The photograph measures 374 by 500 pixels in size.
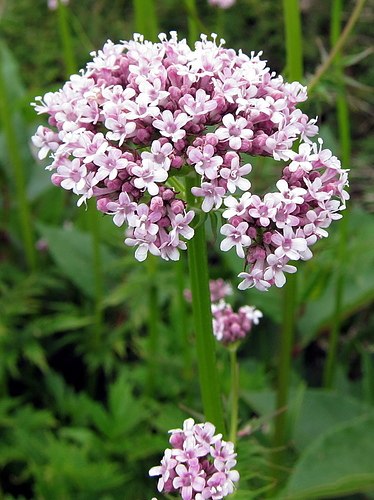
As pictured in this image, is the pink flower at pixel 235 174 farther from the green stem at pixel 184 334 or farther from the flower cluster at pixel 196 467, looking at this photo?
the green stem at pixel 184 334

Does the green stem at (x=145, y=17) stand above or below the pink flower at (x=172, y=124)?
above

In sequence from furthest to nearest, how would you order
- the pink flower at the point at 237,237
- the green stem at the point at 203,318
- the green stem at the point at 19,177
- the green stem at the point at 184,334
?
1. the green stem at the point at 19,177
2. the green stem at the point at 184,334
3. the green stem at the point at 203,318
4. the pink flower at the point at 237,237

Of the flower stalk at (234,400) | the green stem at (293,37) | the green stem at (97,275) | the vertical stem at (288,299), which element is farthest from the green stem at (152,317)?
the flower stalk at (234,400)

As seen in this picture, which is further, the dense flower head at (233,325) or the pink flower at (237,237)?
the dense flower head at (233,325)

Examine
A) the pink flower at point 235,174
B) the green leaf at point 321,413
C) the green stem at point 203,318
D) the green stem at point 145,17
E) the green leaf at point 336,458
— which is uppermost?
the green stem at point 145,17

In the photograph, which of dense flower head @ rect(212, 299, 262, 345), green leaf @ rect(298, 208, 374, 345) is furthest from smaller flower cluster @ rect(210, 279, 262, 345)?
green leaf @ rect(298, 208, 374, 345)

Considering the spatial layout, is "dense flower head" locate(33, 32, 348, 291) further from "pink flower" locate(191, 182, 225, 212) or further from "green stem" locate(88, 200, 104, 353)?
"green stem" locate(88, 200, 104, 353)

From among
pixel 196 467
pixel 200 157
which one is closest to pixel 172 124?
pixel 200 157
